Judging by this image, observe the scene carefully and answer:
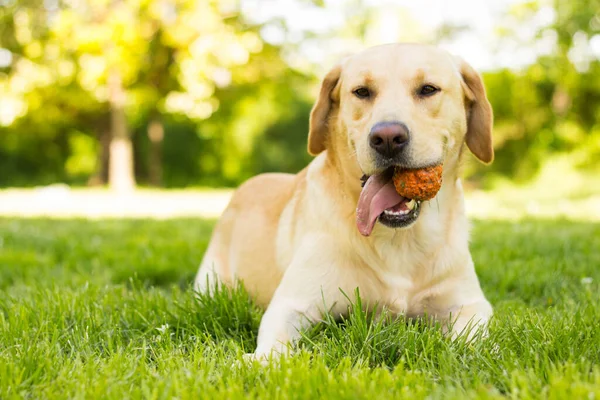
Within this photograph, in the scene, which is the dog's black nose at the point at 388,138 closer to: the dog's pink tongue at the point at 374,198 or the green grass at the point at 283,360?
the dog's pink tongue at the point at 374,198

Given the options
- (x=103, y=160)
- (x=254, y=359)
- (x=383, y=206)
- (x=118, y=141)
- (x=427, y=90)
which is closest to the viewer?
(x=254, y=359)

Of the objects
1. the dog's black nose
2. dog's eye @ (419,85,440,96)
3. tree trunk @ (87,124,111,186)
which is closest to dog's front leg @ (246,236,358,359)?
the dog's black nose

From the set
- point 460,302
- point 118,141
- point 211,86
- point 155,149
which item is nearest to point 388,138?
point 460,302

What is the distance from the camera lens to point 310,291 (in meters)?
2.74

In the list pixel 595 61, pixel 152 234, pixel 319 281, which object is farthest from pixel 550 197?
pixel 319 281

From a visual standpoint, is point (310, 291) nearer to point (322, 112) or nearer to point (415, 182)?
point (415, 182)

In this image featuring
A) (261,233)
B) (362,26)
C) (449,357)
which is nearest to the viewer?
(449,357)

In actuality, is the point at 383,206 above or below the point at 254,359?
above

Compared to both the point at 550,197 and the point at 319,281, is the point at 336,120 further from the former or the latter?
the point at 550,197

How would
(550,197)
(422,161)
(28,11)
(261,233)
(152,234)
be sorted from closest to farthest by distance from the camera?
(422,161)
(261,233)
(152,234)
(550,197)
(28,11)

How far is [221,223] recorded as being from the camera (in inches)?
158

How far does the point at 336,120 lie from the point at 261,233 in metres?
0.91

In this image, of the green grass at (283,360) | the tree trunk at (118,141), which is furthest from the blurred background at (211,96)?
the green grass at (283,360)

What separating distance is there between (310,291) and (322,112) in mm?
896
